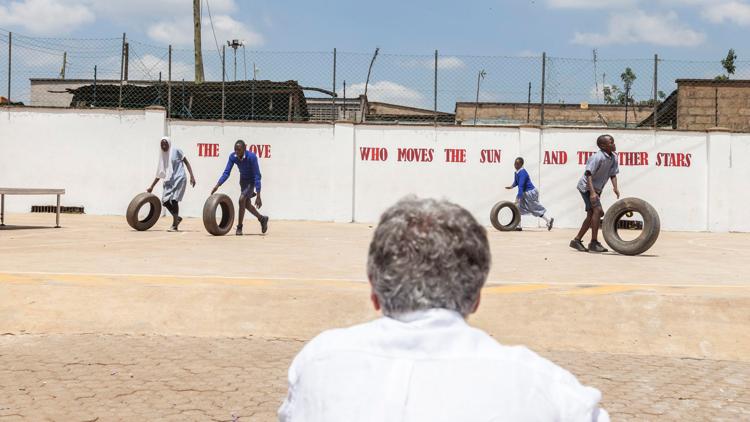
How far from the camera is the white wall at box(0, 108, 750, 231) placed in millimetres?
20438

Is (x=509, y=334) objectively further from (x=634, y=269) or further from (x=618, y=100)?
(x=618, y=100)

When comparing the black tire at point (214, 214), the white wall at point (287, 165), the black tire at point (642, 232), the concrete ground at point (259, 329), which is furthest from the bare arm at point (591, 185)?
the white wall at point (287, 165)

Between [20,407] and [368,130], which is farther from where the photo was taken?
[368,130]

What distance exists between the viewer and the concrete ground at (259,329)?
4.08 meters

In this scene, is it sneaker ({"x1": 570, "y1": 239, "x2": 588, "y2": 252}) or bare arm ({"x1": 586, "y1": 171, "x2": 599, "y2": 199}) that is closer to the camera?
bare arm ({"x1": 586, "y1": 171, "x2": 599, "y2": 199})

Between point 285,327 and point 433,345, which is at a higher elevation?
point 433,345

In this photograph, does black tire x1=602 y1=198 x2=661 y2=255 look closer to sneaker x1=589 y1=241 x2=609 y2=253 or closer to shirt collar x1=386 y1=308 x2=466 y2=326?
sneaker x1=589 y1=241 x2=609 y2=253

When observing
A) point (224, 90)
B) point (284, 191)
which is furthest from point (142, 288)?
point (224, 90)

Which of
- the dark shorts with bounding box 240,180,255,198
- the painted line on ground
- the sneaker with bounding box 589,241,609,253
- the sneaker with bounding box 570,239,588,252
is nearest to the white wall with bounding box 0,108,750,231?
the dark shorts with bounding box 240,180,255,198

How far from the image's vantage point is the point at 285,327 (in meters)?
5.73

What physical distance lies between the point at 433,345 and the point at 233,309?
4.65 m

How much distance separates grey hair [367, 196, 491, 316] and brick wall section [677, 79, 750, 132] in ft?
89.1

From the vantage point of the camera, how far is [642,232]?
10.7 meters

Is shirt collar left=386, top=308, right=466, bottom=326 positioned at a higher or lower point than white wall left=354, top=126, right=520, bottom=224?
lower
